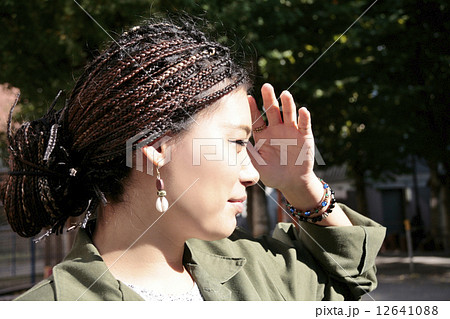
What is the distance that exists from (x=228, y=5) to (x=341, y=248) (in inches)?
208

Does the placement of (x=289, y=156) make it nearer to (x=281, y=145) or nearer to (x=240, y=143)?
(x=281, y=145)

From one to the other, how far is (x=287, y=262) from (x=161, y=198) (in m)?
0.71

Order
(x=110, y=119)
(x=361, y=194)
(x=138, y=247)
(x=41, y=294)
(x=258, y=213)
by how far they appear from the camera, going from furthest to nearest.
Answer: (x=361, y=194) → (x=258, y=213) → (x=138, y=247) → (x=110, y=119) → (x=41, y=294)

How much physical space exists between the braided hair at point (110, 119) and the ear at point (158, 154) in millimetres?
40

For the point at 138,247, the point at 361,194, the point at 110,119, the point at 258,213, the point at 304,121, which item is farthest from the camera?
the point at 361,194

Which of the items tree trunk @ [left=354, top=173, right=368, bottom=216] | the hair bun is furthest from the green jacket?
tree trunk @ [left=354, top=173, right=368, bottom=216]

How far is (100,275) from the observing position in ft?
5.17

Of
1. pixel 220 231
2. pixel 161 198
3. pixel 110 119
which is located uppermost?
pixel 110 119

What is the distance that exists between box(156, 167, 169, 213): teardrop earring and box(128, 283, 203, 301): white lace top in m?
0.28

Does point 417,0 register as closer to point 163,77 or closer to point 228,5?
point 228,5

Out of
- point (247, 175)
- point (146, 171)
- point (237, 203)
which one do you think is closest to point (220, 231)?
point (237, 203)

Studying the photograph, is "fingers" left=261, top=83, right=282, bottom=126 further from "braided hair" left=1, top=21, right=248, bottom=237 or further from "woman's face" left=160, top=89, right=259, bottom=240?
"woman's face" left=160, top=89, right=259, bottom=240

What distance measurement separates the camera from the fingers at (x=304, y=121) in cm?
202
